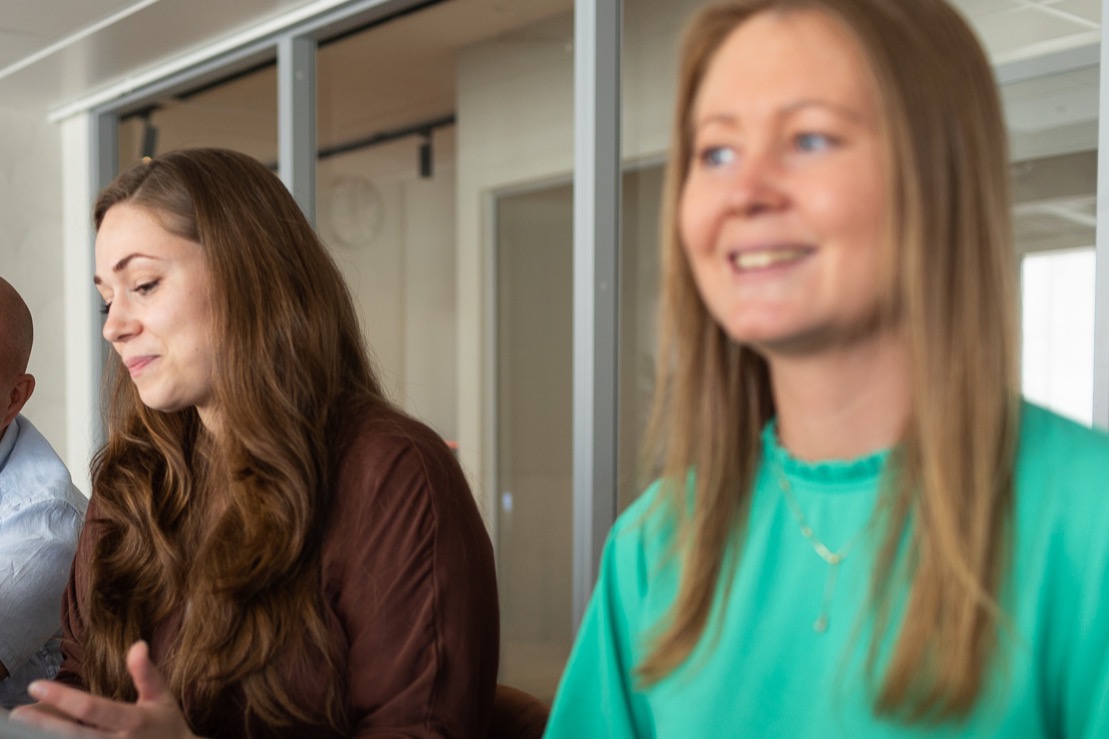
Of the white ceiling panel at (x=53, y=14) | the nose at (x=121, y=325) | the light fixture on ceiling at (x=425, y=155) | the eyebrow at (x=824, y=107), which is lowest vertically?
the nose at (x=121, y=325)

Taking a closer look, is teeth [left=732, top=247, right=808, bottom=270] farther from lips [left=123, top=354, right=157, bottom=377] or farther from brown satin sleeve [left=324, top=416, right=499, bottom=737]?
lips [left=123, top=354, right=157, bottom=377]

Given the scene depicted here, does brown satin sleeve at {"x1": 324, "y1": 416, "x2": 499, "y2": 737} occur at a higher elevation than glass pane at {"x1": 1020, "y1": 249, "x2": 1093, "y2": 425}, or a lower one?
lower

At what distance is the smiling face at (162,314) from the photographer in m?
1.62

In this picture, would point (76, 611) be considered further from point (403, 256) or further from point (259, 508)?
point (403, 256)

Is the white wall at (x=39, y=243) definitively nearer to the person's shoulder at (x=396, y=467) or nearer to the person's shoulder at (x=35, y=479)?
the person's shoulder at (x=35, y=479)

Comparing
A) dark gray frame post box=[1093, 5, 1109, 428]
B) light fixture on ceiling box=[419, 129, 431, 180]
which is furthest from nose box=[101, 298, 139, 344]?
light fixture on ceiling box=[419, 129, 431, 180]

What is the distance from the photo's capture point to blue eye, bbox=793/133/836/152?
771 mm

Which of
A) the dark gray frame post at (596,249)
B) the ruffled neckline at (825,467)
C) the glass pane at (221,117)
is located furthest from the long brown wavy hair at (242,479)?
the glass pane at (221,117)

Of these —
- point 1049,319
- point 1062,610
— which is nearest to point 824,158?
point 1062,610

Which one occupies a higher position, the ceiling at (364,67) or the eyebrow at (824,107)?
the ceiling at (364,67)

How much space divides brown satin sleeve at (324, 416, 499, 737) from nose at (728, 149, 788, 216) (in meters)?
0.82

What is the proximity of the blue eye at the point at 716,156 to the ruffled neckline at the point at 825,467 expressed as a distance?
0.22 metres

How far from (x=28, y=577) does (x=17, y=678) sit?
0.19 meters

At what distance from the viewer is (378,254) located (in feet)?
13.5
